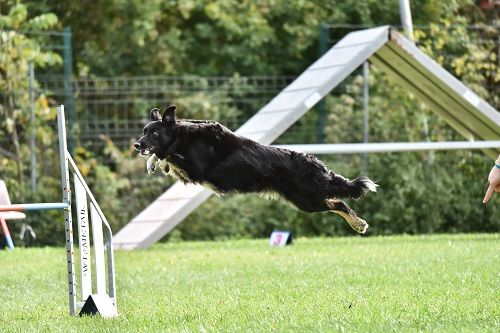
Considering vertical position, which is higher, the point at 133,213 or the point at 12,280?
the point at 12,280

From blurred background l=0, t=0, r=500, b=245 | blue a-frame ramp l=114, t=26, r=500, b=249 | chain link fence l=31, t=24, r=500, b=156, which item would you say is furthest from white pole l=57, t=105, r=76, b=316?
chain link fence l=31, t=24, r=500, b=156

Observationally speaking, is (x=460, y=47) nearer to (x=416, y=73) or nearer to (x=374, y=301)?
(x=416, y=73)

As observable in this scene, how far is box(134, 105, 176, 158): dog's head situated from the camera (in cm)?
627

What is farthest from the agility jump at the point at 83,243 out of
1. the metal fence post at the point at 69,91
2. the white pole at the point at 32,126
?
the metal fence post at the point at 69,91

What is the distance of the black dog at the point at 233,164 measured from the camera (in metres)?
6.33

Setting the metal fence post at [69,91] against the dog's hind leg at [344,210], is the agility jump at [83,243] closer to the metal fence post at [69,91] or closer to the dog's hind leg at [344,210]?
the dog's hind leg at [344,210]

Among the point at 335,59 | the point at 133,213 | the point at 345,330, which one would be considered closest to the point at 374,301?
the point at 345,330

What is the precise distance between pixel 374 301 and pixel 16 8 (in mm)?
7656

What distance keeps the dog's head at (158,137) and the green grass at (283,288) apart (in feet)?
3.05

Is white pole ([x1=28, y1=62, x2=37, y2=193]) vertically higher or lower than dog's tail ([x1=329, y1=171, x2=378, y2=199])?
lower

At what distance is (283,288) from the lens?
7152 millimetres

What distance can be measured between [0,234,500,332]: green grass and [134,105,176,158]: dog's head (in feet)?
3.05

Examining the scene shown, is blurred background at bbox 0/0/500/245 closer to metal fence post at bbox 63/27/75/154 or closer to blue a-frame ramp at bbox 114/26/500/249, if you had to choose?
metal fence post at bbox 63/27/75/154

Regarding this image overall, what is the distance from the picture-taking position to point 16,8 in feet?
40.8
